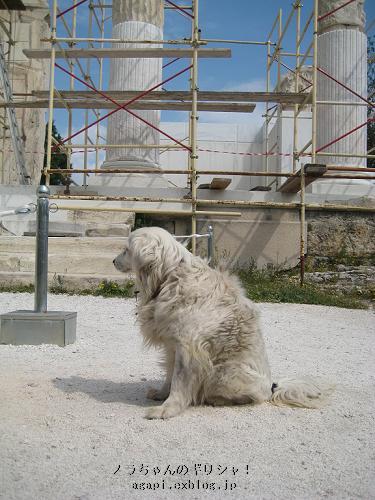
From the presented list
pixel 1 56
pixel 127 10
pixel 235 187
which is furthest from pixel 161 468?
pixel 235 187

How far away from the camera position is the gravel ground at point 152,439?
6.48 ft

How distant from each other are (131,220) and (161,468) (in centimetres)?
692

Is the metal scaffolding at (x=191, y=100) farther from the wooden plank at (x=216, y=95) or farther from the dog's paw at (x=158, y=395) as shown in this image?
the dog's paw at (x=158, y=395)

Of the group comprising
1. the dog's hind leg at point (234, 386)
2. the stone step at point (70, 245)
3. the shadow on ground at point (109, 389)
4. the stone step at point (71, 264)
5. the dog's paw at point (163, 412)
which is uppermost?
the stone step at point (70, 245)

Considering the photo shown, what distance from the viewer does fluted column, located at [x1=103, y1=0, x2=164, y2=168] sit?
10.4 meters

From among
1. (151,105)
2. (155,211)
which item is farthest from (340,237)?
(151,105)

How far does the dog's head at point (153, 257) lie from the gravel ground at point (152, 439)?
0.76m

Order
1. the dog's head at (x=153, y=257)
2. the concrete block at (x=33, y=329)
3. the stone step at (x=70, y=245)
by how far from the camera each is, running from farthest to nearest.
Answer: the stone step at (x=70, y=245)
the concrete block at (x=33, y=329)
the dog's head at (x=153, y=257)

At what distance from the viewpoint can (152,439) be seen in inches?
96.1

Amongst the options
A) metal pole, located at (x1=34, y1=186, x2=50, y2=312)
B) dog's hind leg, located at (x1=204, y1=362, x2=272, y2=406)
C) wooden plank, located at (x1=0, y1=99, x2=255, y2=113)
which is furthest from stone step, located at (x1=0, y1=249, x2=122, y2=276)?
dog's hind leg, located at (x1=204, y1=362, x2=272, y2=406)

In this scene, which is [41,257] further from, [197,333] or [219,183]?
[219,183]

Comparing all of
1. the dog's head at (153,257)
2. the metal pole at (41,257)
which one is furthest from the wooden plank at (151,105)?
the dog's head at (153,257)

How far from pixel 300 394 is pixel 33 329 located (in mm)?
2487

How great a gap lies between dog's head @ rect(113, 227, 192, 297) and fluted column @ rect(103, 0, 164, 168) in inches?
292
